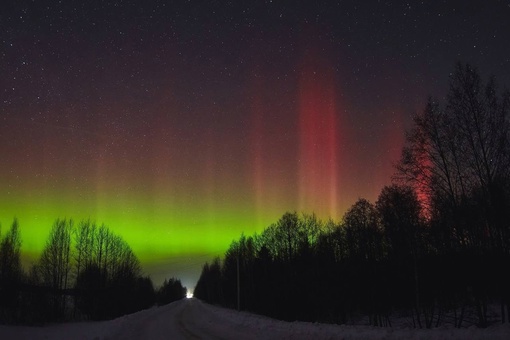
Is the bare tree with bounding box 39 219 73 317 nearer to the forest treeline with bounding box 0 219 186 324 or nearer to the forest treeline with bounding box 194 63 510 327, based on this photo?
the forest treeline with bounding box 0 219 186 324

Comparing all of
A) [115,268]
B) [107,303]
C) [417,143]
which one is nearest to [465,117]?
[417,143]

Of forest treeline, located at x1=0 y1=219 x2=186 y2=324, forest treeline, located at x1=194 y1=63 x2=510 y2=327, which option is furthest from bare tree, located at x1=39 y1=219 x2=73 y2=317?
forest treeline, located at x1=194 y1=63 x2=510 y2=327

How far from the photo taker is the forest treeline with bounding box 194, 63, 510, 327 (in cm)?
1869

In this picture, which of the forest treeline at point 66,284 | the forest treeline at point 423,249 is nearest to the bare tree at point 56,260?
the forest treeline at point 66,284

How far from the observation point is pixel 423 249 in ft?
116

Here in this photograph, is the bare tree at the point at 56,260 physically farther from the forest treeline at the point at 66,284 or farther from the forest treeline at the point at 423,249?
the forest treeline at the point at 423,249

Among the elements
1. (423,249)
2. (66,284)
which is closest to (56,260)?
(66,284)

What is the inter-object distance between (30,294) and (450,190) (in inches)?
1520

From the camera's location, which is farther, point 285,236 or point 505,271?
point 285,236

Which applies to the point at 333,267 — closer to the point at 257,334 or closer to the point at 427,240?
the point at 427,240

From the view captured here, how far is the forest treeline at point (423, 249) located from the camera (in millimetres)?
18688

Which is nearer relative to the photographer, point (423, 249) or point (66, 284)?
point (423, 249)

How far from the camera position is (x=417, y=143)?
21.2m

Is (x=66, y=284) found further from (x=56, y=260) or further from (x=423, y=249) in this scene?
(x=423, y=249)
